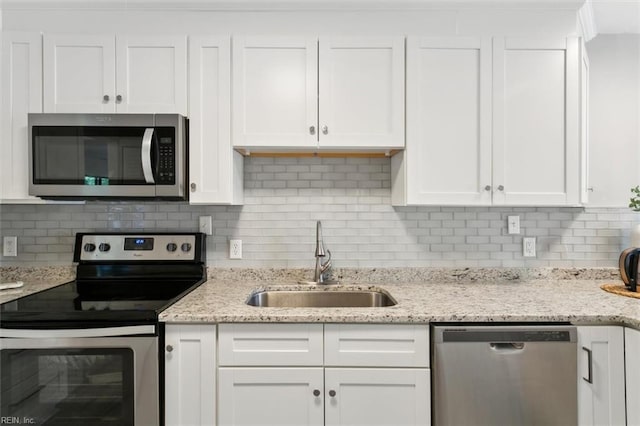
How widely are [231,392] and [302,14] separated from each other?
6.01 feet

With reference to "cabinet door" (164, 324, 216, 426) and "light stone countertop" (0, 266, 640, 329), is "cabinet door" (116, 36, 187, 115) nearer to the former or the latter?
"light stone countertop" (0, 266, 640, 329)

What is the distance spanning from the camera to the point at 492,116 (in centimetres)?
197

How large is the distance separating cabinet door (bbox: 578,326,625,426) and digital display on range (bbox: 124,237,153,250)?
2110 mm

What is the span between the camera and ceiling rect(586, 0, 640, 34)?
2085 millimetres

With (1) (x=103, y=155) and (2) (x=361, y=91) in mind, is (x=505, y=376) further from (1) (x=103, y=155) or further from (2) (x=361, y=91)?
(1) (x=103, y=155)

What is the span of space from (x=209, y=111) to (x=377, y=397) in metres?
1.52

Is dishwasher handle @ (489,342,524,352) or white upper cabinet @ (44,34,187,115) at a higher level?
white upper cabinet @ (44,34,187,115)

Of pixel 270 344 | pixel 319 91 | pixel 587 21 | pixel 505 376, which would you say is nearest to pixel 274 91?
→ pixel 319 91

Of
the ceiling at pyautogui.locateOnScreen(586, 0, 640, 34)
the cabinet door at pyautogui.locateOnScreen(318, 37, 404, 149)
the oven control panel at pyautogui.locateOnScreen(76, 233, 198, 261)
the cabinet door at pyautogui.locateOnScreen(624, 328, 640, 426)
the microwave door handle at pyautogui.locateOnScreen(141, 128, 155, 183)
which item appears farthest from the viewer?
the oven control panel at pyautogui.locateOnScreen(76, 233, 198, 261)

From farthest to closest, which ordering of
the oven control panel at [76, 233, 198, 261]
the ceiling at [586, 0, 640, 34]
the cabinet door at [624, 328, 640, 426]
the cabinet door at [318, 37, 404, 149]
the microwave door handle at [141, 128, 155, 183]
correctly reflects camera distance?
the oven control panel at [76, 233, 198, 261] < the ceiling at [586, 0, 640, 34] < the cabinet door at [318, 37, 404, 149] < the microwave door handle at [141, 128, 155, 183] < the cabinet door at [624, 328, 640, 426]

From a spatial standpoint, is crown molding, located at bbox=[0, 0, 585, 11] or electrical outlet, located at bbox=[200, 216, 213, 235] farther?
electrical outlet, located at bbox=[200, 216, 213, 235]

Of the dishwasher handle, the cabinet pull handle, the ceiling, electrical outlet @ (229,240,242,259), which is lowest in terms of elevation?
the cabinet pull handle

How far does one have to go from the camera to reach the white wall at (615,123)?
2.29 metres

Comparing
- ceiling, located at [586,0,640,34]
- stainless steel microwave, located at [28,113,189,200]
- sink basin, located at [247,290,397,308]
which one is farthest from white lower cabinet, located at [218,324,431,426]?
ceiling, located at [586,0,640,34]
